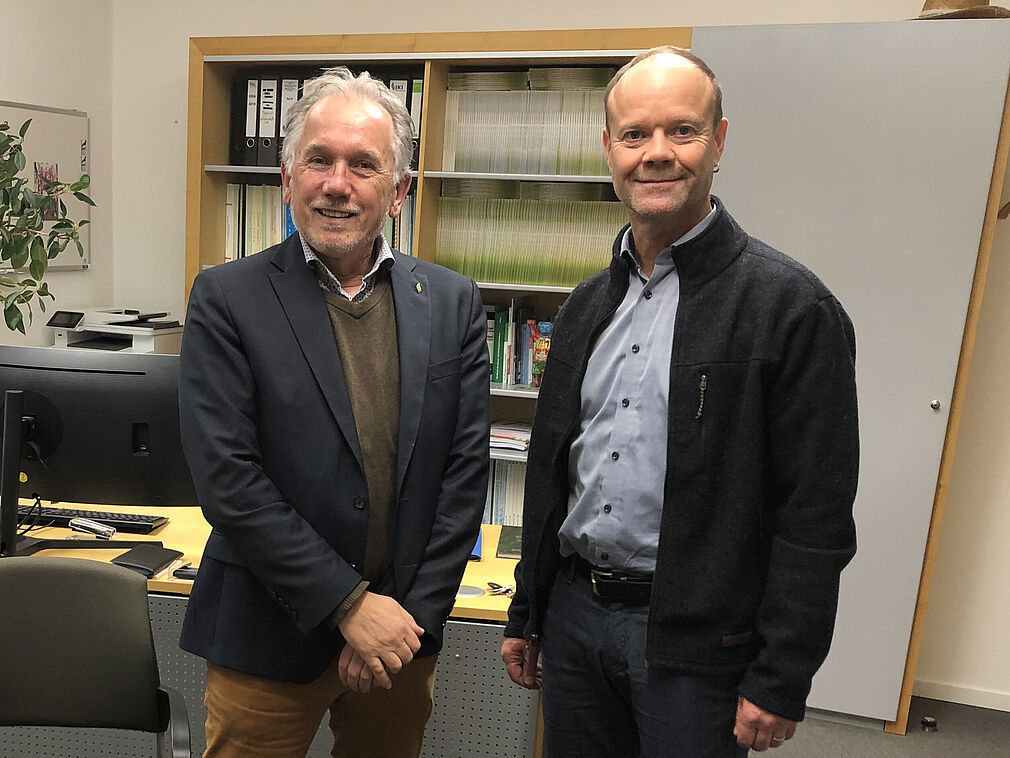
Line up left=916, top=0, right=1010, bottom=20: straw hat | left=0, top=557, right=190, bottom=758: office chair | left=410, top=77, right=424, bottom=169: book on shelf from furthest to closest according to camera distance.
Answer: left=410, top=77, right=424, bottom=169: book on shelf, left=916, top=0, right=1010, bottom=20: straw hat, left=0, top=557, right=190, bottom=758: office chair

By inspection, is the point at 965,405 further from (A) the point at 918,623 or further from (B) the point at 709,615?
(B) the point at 709,615

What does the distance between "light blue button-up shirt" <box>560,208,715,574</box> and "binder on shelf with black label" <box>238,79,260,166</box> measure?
241 centimetres

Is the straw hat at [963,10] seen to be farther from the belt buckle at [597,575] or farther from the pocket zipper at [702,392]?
the belt buckle at [597,575]

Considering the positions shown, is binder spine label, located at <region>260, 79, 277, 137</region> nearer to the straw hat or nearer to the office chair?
the office chair

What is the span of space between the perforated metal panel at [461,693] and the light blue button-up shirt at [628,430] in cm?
69

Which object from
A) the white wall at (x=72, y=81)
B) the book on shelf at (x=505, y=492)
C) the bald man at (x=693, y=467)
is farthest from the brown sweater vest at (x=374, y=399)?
the white wall at (x=72, y=81)

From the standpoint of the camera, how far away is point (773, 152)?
2754mm

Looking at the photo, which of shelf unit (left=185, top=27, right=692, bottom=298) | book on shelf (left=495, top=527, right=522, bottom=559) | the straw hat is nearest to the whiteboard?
shelf unit (left=185, top=27, right=692, bottom=298)

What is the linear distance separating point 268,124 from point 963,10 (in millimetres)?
2524

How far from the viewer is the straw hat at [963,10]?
2.59m

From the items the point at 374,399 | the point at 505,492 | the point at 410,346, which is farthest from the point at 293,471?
the point at 505,492

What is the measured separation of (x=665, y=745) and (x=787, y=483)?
450mm

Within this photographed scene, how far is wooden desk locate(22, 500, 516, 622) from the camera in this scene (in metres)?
1.91

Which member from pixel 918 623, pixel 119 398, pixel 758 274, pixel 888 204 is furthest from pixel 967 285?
pixel 119 398
